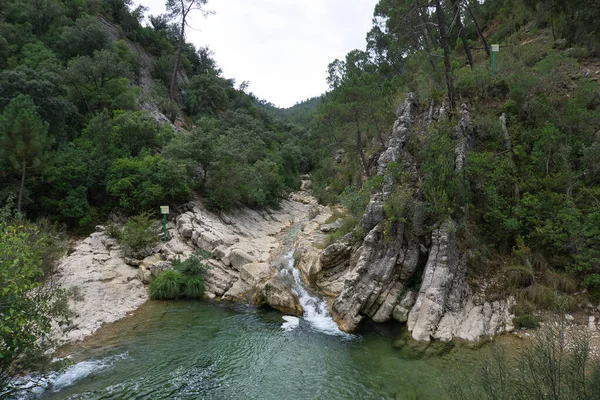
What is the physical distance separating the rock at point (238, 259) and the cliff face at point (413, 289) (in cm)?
567

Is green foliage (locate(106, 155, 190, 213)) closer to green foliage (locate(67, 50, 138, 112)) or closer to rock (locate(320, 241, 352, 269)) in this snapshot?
green foliage (locate(67, 50, 138, 112))

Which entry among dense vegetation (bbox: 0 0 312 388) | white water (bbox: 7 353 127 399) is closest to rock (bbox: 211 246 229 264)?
dense vegetation (bbox: 0 0 312 388)

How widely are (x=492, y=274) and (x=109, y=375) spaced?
1275 centimetres

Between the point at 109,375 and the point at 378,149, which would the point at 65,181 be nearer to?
the point at 109,375

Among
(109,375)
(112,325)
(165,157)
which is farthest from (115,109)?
(109,375)

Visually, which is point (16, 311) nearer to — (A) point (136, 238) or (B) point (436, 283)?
(A) point (136, 238)

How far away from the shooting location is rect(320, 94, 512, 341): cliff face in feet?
32.6

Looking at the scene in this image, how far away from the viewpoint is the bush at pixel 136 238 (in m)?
16.3

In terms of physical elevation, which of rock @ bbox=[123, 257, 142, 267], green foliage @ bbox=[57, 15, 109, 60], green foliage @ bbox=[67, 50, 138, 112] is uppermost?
green foliage @ bbox=[57, 15, 109, 60]

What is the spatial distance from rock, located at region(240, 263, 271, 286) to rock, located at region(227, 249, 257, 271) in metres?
0.45

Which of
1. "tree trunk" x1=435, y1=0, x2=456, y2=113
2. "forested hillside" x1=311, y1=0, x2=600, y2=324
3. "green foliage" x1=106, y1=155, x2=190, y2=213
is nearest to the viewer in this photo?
"forested hillside" x1=311, y1=0, x2=600, y2=324

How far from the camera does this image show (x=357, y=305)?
37.1 feet

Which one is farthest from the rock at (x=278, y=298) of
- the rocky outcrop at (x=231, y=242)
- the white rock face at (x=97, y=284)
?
the white rock face at (x=97, y=284)

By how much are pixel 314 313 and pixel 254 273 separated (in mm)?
3920
